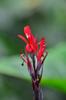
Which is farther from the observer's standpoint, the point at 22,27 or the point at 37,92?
the point at 22,27

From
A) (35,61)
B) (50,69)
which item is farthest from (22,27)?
(35,61)

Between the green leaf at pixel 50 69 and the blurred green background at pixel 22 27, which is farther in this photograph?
the blurred green background at pixel 22 27

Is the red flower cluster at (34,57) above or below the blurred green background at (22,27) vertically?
below

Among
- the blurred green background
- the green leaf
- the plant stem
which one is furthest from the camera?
the blurred green background

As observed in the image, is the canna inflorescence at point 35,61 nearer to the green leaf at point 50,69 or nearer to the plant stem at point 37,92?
the plant stem at point 37,92

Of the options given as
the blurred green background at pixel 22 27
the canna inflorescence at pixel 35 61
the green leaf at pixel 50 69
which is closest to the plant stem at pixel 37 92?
the canna inflorescence at pixel 35 61

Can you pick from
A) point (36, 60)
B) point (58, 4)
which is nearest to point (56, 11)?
point (58, 4)

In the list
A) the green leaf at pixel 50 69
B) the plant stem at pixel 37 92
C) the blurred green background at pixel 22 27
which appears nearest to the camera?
the plant stem at pixel 37 92

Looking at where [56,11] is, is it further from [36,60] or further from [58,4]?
[36,60]

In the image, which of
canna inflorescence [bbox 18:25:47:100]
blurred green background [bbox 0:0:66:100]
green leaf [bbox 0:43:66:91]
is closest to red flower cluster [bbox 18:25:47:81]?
canna inflorescence [bbox 18:25:47:100]

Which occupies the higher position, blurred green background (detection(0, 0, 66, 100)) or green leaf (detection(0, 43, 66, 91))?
blurred green background (detection(0, 0, 66, 100))

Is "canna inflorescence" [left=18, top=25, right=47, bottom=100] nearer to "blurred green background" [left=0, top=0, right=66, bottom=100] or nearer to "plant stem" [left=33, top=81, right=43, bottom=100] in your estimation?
"plant stem" [left=33, top=81, right=43, bottom=100]

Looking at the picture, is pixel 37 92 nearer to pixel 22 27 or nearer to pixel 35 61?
pixel 35 61
